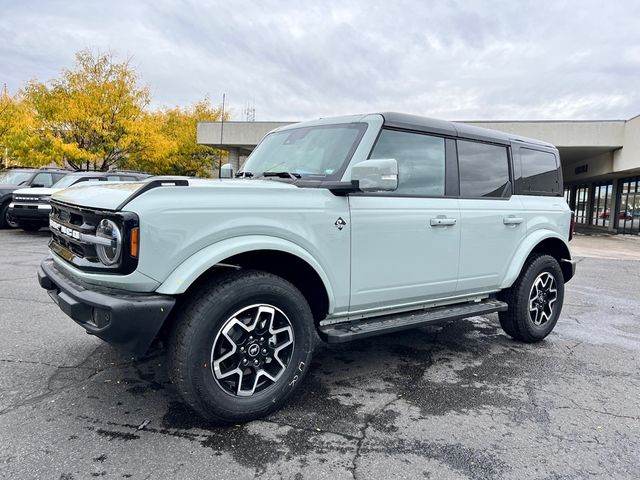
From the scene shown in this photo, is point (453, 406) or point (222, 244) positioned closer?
point (222, 244)

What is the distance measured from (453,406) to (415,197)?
5.13 ft

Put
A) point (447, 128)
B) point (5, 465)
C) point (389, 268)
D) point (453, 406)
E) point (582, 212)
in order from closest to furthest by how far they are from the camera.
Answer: point (5, 465) → point (453, 406) → point (389, 268) → point (447, 128) → point (582, 212)

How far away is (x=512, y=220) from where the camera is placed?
452 cm

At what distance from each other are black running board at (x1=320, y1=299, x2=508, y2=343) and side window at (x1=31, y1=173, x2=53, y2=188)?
1340cm

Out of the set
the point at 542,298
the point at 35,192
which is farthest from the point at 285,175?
the point at 35,192

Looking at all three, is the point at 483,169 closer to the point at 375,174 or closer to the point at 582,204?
the point at 375,174

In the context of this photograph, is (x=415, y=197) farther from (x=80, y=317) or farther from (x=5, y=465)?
(x=5, y=465)

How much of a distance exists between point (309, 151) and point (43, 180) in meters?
13.0

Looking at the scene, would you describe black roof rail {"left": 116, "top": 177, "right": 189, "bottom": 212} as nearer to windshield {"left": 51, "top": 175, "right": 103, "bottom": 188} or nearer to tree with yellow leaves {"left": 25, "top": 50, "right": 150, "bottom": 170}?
windshield {"left": 51, "top": 175, "right": 103, "bottom": 188}

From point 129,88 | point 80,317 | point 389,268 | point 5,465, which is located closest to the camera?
point 5,465

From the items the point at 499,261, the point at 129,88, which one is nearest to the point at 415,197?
the point at 499,261

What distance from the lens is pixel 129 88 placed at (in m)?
23.8

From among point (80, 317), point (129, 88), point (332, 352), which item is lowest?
point (332, 352)

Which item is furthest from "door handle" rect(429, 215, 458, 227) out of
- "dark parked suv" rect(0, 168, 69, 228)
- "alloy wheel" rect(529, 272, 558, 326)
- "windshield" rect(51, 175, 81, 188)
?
"dark parked suv" rect(0, 168, 69, 228)
